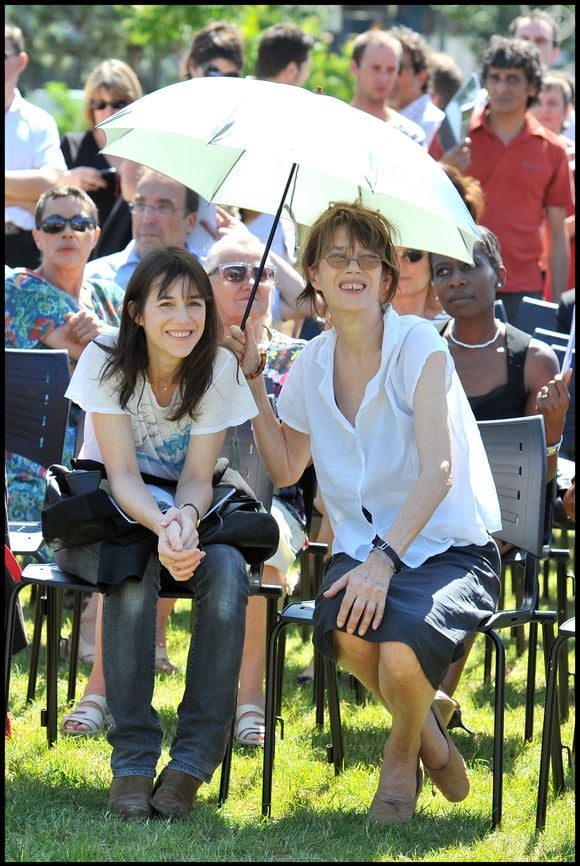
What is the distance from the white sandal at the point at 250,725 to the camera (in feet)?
15.2

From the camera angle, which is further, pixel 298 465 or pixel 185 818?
pixel 298 465

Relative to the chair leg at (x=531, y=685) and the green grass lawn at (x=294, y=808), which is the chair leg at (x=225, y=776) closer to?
the green grass lawn at (x=294, y=808)

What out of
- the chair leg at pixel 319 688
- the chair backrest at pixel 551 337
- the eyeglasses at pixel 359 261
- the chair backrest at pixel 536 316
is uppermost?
the chair backrest at pixel 536 316

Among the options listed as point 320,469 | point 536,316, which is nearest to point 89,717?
point 320,469

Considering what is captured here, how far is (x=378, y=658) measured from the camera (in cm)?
379

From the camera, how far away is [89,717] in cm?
460

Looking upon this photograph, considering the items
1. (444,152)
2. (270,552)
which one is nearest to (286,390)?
(270,552)

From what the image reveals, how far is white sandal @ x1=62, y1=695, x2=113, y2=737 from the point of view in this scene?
14.9ft

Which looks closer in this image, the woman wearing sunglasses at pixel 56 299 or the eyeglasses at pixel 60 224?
the woman wearing sunglasses at pixel 56 299

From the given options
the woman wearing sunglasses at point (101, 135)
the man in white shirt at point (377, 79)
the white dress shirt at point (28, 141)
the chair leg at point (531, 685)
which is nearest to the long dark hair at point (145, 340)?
the chair leg at point (531, 685)

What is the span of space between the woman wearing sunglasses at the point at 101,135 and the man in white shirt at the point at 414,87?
196 centimetres

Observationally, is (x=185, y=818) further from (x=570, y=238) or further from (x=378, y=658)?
(x=570, y=238)

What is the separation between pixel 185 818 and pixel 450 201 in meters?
1.99

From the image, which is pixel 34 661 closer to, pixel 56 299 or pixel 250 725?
pixel 250 725
